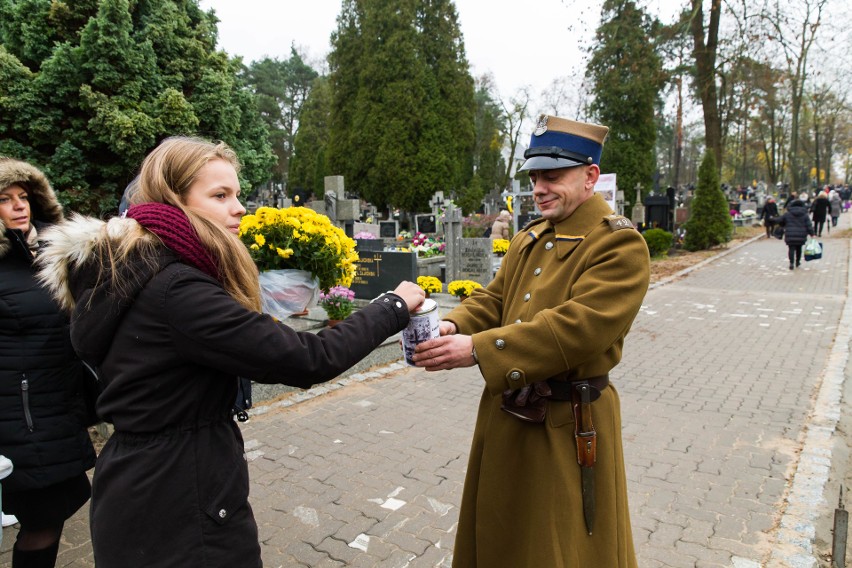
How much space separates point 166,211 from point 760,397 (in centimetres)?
606

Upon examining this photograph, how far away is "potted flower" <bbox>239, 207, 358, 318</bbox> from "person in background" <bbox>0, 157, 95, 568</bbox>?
240cm

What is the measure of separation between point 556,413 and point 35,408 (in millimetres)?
2099

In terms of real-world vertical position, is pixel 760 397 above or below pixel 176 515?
below

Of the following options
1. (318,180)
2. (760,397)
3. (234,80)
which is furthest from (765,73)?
(318,180)

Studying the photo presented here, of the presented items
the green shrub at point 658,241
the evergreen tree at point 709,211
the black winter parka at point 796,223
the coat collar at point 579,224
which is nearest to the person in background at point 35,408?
the coat collar at point 579,224

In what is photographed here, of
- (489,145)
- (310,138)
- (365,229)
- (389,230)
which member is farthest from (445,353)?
(489,145)

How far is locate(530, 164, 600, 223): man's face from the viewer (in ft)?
6.91

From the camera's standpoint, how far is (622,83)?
32750 millimetres

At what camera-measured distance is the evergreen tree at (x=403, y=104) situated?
32281 millimetres

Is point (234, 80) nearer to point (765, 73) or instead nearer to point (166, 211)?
point (166, 211)

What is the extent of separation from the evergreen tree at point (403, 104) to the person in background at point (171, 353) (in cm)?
3097

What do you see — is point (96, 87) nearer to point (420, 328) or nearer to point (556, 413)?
point (420, 328)

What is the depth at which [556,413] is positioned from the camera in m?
2.00

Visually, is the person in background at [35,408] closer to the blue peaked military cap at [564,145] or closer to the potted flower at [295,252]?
the blue peaked military cap at [564,145]
